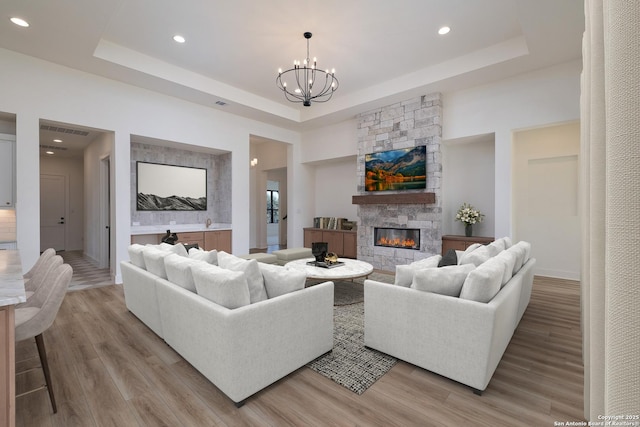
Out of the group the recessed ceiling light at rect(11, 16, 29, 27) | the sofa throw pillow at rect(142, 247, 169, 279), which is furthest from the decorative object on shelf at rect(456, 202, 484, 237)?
the recessed ceiling light at rect(11, 16, 29, 27)

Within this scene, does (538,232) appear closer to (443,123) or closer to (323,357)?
(443,123)

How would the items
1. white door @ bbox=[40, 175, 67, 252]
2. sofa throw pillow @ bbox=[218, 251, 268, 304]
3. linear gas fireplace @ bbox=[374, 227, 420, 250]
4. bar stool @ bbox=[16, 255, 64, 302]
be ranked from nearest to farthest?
sofa throw pillow @ bbox=[218, 251, 268, 304], bar stool @ bbox=[16, 255, 64, 302], linear gas fireplace @ bbox=[374, 227, 420, 250], white door @ bbox=[40, 175, 67, 252]

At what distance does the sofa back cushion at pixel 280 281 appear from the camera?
7.54 ft

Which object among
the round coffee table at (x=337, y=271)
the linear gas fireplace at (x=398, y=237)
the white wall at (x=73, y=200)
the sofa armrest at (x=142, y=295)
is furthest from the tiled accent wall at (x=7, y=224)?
the linear gas fireplace at (x=398, y=237)

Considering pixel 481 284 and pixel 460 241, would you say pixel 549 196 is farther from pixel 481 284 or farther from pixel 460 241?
pixel 481 284

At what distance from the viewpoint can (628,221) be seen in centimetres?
52

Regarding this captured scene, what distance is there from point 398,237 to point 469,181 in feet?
5.83

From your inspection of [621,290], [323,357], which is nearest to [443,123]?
[323,357]

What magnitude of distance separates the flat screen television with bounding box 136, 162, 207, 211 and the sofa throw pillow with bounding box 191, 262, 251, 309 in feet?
16.3

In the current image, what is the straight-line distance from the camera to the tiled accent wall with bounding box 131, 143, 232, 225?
6.07 metres

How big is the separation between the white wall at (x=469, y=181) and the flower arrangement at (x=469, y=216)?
0.79ft

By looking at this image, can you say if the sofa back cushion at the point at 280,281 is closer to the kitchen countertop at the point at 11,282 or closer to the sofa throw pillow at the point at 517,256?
the kitchen countertop at the point at 11,282

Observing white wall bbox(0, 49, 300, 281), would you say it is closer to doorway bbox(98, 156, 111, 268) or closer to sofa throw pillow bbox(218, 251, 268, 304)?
doorway bbox(98, 156, 111, 268)

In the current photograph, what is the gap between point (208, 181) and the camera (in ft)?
23.4
